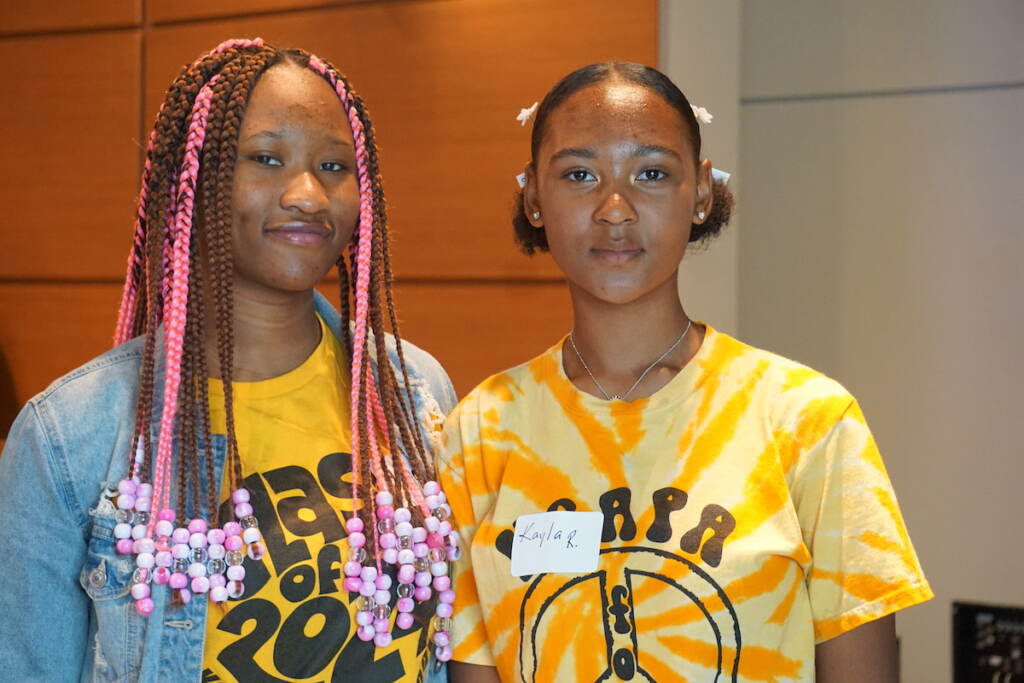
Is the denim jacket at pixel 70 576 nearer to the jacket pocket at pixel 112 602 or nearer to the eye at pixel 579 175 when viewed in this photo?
the jacket pocket at pixel 112 602

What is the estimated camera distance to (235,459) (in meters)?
1.52

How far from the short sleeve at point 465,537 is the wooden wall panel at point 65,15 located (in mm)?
2341

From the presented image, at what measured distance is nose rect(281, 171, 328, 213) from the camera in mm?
1533

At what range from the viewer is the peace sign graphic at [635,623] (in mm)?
1372

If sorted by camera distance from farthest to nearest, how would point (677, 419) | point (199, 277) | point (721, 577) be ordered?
point (199, 277), point (677, 419), point (721, 577)

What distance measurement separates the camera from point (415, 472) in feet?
5.48

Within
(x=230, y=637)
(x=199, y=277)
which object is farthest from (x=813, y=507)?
(x=199, y=277)

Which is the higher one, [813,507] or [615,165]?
[615,165]

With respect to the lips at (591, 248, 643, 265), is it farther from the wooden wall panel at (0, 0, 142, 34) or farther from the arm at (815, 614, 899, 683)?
the wooden wall panel at (0, 0, 142, 34)

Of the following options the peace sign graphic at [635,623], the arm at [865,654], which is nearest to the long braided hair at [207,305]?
the peace sign graphic at [635,623]

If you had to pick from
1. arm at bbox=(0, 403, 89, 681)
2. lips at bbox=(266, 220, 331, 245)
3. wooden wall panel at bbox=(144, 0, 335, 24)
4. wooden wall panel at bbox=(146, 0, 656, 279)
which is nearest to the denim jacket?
arm at bbox=(0, 403, 89, 681)

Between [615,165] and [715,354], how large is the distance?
307mm

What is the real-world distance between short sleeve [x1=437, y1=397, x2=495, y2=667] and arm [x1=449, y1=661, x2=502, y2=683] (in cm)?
1

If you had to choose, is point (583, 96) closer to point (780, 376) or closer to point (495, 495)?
point (780, 376)
